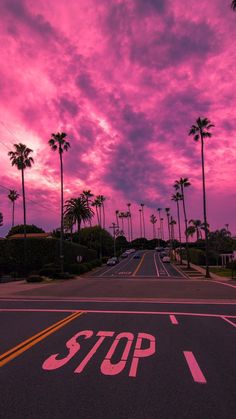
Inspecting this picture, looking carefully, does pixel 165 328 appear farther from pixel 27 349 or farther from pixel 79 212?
pixel 79 212

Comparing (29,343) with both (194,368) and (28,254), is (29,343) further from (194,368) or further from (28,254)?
(28,254)

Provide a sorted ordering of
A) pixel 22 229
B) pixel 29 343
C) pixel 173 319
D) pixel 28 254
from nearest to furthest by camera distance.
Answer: pixel 29 343, pixel 173 319, pixel 28 254, pixel 22 229

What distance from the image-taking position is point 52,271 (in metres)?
43.9

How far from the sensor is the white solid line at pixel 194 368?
5838 mm

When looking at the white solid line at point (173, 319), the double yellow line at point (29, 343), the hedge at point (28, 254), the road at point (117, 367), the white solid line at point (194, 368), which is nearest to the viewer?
the road at point (117, 367)

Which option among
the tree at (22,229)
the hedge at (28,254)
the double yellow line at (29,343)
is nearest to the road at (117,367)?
the double yellow line at (29,343)

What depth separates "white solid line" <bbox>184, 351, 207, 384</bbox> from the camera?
584 cm

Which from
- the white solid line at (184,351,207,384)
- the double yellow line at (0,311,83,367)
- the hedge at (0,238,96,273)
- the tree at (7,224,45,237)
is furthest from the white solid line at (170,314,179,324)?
the tree at (7,224,45,237)

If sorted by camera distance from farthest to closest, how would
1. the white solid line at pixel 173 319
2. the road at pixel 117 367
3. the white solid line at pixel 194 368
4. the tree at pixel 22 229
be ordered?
1. the tree at pixel 22 229
2. the white solid line at pixel 173 319
3. the white solid line at pixel 194 368
4. the road at pixel 117 367

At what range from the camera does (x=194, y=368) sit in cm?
647

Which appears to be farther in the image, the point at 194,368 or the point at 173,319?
the point at 173,319

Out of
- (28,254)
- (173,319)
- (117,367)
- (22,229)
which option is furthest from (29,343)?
(22,229)

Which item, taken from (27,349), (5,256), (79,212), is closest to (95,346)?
(27,349)

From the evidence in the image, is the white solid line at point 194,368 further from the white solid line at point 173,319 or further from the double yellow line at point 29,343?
the white solid line at point 173,319
